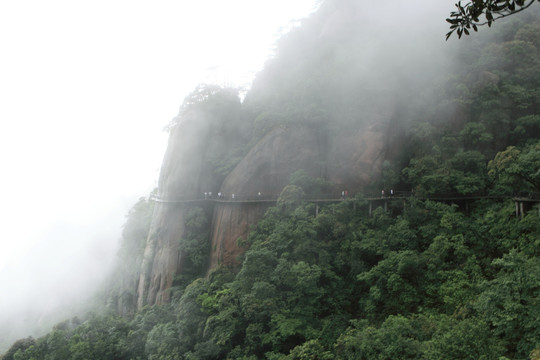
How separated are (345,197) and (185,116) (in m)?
14.9

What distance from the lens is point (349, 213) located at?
2178 cm

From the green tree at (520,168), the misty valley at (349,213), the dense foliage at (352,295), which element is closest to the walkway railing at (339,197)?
the misty valley at (349,213)

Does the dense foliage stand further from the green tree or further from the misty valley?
the green tree

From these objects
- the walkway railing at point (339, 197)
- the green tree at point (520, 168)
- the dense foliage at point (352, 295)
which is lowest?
the dense foliage at point (352, 295)

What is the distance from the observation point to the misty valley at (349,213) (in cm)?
1561

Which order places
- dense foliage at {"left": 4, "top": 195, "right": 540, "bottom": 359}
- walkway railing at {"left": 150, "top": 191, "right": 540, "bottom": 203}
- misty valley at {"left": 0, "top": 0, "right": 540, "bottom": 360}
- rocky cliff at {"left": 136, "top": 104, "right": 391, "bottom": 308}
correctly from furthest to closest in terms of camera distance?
rocky cliff at {"left": 136, "top": 104, "right": 391, "bottom": 308}
walkway railing at {"left": 150, "top": 191, "right": 540, "bottom": 203}
misty valley at {"left": 0, "top": 0, "right": 540, "bottom": 360}
dense foliage at {"left": 4, "top": 195, "right": 540, "bottom": 359}

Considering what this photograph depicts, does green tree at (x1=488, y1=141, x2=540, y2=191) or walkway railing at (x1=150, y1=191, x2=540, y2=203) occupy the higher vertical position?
green tree at (x1=488, y1=141, x2=540, y2=191)

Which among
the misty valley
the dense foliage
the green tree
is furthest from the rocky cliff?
the green tree

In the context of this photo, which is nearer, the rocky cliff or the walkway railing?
the walkway railing

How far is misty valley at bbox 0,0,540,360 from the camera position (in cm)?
1561

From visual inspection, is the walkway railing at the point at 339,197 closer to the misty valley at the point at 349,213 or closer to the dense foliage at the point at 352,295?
the misty valley at the point at 349,213

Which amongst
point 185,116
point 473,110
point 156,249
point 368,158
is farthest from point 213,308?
point 473,110

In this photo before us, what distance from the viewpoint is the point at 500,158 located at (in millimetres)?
17984

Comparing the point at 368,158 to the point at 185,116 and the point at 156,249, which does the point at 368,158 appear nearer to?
the point at 185,116
